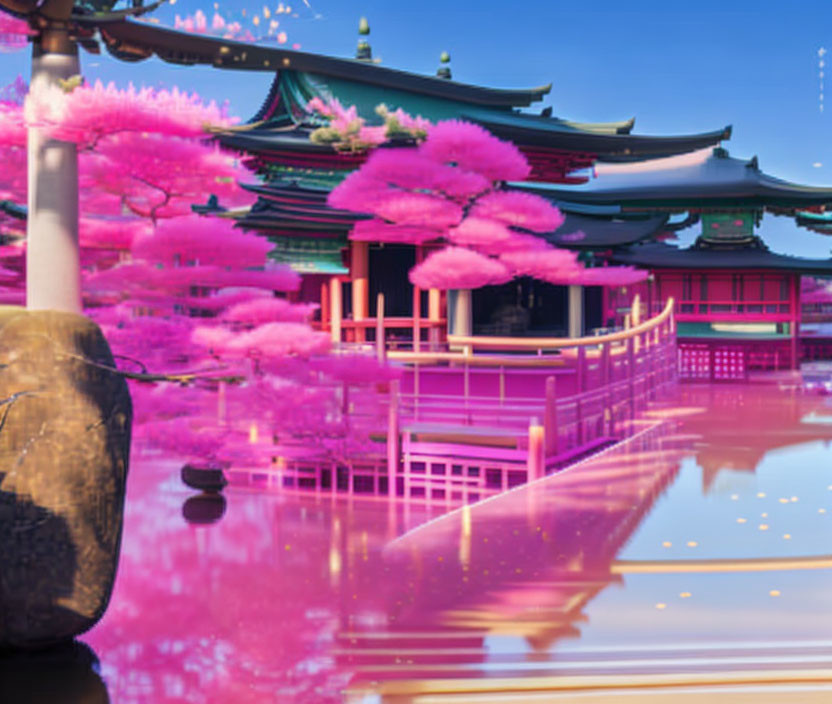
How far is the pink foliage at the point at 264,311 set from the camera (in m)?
8.69

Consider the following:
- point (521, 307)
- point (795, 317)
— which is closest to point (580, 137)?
point (521, 307)

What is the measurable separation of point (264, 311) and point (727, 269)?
10.7 m

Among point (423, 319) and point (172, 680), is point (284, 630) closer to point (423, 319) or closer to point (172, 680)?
point (172, 680)

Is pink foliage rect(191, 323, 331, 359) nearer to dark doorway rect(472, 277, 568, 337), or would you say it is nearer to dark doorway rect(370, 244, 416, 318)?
→ dark doorway rect(370, 244, 416, 318)

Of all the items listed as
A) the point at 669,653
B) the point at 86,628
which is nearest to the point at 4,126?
the point at 86,628

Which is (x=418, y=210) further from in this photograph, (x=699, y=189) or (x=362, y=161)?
(x=699, y=189)

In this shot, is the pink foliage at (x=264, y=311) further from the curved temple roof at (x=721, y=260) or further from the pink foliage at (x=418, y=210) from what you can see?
the curved temple roof at (x=721, y=260)

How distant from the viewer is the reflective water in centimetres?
395

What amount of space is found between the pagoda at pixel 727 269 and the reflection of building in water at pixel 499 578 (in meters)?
10.3

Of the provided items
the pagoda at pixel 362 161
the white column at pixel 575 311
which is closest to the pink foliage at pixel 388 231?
the pagoda at pixel 362 161

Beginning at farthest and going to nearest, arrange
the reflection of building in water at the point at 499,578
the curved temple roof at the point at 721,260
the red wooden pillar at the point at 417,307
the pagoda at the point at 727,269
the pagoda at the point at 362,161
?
the pagoda at the point at 727,269
the curved temple roof at the point at 721,260
the red wooden pillar at the point at 417,307
the pagoda at the point at 362,161
the reflection of building in water at the point at 499,578

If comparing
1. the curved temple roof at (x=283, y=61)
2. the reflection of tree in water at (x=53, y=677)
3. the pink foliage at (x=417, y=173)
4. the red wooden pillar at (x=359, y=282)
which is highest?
the curved temple roof at (x=283, y=61)

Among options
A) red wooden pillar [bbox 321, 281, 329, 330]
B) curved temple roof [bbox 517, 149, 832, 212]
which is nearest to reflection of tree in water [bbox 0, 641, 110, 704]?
red wooden pillar [bbox 321, 281, 329, 330]

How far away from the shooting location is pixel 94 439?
5.11 m
